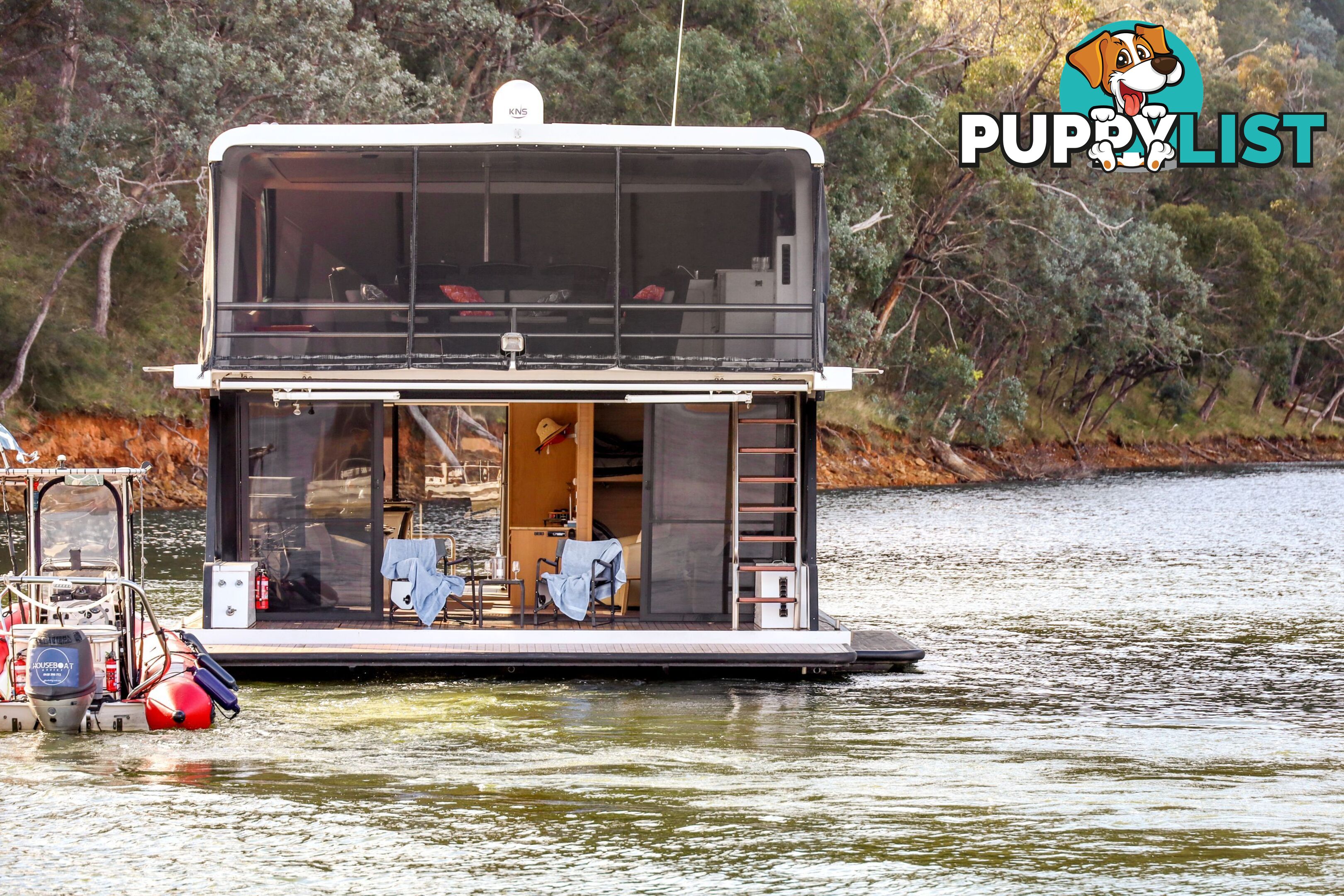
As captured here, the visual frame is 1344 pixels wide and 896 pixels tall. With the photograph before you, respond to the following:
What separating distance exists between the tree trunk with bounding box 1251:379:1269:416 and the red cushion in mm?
62977

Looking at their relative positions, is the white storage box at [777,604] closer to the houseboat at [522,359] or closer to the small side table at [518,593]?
the houseboat at [522,359]

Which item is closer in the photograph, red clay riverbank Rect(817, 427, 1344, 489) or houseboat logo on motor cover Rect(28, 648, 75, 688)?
houseboat logo on motor cover Rect(28, 648, 75, 688)

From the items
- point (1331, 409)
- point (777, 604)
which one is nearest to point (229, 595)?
point (777, 604)

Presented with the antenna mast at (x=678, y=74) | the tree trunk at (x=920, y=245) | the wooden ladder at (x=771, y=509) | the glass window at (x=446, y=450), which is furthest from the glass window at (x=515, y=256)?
the tree trunk at (x=920, y=245)

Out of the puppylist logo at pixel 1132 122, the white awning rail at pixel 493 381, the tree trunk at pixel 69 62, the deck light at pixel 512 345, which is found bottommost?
the white awning rail at pixel 493 381

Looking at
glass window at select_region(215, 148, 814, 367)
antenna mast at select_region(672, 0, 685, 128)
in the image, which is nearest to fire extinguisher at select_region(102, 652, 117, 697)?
glass window at select_region(215, 148, 814, 367)

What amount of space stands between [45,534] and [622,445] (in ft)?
16.9

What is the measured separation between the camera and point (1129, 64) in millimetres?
50406

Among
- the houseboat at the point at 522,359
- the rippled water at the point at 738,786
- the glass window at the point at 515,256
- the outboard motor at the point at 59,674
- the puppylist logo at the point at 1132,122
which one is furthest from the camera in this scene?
the puppylist logo at the point at 1132,122

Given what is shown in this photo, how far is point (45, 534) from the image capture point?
11.6m

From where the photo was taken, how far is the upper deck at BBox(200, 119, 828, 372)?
12875 millimetres

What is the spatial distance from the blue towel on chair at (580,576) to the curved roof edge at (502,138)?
11.2 feet

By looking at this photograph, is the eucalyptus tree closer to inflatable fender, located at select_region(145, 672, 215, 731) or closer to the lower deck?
the lower deck

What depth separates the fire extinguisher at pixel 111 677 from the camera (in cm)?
1102
